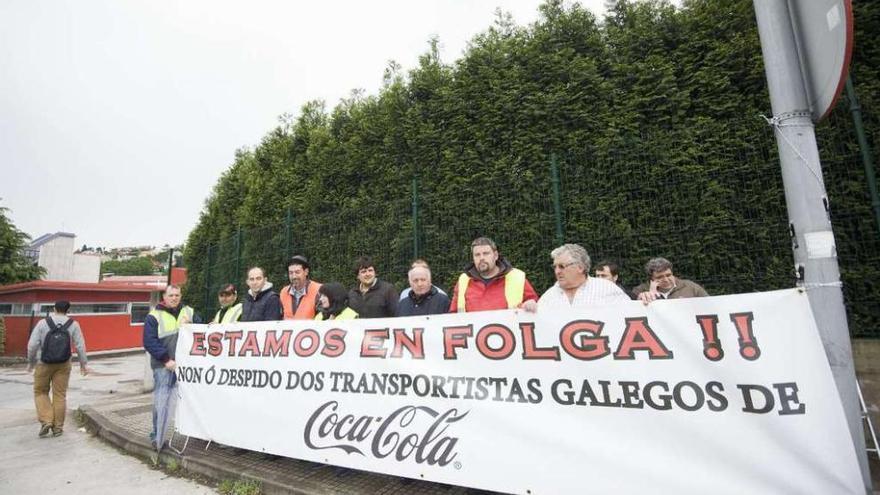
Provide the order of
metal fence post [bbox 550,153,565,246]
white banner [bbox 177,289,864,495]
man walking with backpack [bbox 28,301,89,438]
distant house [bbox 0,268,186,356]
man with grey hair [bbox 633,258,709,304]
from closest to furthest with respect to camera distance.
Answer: white banner [bbox 177,289,864,495]
man with grey hair [bbox 633,258,709,304]
metal fence post [bbox 550,153,565,246]
man walking with backpack [bbox 28,301,89,438]
distant house [bbox 0,268,186,356]

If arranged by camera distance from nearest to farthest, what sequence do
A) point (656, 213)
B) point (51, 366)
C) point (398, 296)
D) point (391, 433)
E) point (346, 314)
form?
point (391, 433), point (346, 314), point (398, 296), point (656, 213), point (51, 366)

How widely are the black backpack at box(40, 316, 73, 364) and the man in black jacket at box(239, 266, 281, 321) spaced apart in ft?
11.1

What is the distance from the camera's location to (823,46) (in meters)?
2.19

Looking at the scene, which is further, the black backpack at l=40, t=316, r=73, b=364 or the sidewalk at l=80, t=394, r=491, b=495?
the black backpack at l=40, t=316, r=73, b=364

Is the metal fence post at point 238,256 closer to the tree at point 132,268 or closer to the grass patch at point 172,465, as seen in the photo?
the grass patch at point 172,465

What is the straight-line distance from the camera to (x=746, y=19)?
5.06 m

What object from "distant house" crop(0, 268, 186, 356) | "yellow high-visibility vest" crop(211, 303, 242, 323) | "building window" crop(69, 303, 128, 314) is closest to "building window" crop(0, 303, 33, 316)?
"distant house" crop(0, 268, 186, 356)

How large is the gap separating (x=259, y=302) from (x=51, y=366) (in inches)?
149

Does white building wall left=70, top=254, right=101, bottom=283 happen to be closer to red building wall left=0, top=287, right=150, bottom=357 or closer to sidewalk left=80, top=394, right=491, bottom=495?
red building wall left=0, top=287, right=150, bottom=357

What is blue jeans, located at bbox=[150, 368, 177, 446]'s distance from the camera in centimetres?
438

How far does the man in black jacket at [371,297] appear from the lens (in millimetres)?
4344

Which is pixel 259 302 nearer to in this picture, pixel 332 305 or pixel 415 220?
pixel 332 305

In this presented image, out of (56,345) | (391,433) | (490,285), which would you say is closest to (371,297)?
(490,285)

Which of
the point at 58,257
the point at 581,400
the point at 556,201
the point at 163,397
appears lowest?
the point at 163,397
